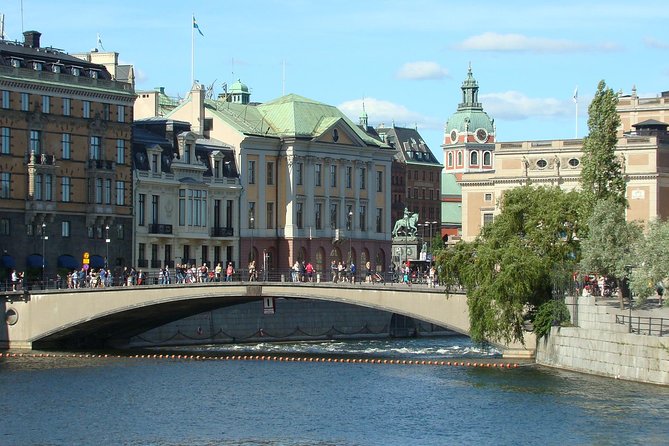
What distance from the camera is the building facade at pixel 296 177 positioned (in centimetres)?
16275

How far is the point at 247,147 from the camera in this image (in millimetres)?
161875

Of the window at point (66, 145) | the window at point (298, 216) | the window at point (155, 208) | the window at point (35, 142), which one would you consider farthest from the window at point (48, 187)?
the window at point (298, 216)

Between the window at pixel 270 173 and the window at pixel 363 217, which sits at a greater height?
the window at pixel 270 173

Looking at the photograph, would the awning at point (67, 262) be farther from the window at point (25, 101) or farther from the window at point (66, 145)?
the window at point (25, 101)

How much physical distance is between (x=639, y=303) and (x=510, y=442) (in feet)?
75.4

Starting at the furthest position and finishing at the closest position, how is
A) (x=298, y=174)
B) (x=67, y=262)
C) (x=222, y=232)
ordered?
(x=298, y=174), (x=222, y=232), (x=67, y=262)

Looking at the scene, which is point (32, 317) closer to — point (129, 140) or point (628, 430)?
point (129, 140)

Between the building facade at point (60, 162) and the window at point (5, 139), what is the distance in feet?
0.22

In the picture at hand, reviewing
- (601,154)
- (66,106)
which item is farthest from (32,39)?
(601,154)

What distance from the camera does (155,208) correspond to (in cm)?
15162

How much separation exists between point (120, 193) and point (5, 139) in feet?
41.2

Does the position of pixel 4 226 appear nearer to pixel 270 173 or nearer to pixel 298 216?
pixel 270 173

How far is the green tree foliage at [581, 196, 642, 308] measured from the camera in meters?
105

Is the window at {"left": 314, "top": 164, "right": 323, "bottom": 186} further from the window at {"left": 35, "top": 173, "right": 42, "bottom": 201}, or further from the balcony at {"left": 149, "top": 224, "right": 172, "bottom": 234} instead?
the window at {"left": 35, "top": 173, "right": 42, "bottom": 201}
